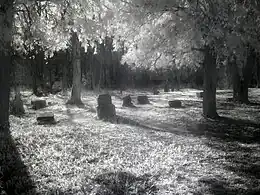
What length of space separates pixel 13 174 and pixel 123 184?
2510mm

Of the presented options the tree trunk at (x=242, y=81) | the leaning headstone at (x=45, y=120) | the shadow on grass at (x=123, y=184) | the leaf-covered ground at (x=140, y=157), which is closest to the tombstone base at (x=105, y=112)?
the leaf-covered ground at (x=140, y=157)

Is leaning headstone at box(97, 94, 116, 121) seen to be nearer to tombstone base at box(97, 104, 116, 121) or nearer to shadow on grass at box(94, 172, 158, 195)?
tombstone base at box(97, 104, 116, 121)

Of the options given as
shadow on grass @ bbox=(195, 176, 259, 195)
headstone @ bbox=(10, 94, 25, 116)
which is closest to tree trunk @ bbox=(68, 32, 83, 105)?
headstone @ bbox=(10, 94, 25, 116)

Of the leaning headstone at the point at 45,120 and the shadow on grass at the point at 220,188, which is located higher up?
the leaning headstone at the point at 45,120

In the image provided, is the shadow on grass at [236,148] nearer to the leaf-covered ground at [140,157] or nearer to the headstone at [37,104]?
the leaf-covered ground at [140,157]

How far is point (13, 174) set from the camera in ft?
25.6

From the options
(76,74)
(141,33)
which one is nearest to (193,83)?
(76,74)

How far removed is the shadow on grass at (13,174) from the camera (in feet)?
22.2

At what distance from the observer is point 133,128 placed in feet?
49.9

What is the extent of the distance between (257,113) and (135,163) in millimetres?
13499

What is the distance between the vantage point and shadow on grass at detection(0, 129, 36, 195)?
6.78 m

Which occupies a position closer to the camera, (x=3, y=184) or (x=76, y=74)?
(x=3, y=184)

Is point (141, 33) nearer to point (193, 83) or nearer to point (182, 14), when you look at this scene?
point (182, 14)

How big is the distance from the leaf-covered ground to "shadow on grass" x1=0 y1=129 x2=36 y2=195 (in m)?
0.04
